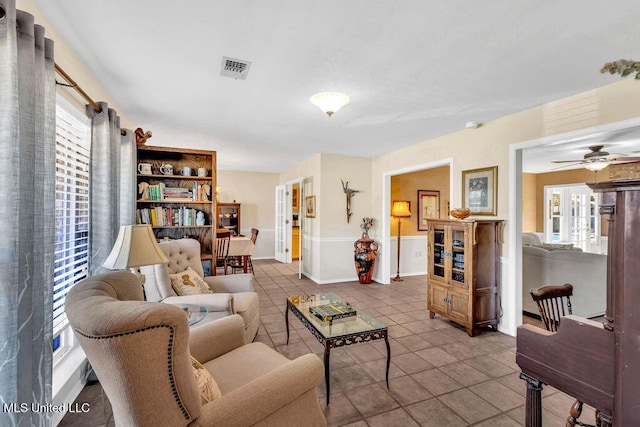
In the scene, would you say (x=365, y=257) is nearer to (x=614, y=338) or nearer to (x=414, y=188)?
(x=414, y=188)

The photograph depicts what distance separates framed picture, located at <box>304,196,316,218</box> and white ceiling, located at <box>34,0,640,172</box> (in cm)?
253

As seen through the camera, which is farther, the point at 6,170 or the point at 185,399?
the point at 6,170

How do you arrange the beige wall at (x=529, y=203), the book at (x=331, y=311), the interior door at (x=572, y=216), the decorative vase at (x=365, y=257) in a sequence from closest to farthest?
the book at (x=331, y=311) → the decorative vase at (x=365, y=257) → the interior door at (x=572, y=216) → the beige wall at (x=529, y=203)

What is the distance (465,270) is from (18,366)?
142 inches

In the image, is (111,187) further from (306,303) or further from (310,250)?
(310,250)

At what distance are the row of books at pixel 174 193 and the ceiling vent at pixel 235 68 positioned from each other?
6.14 ft

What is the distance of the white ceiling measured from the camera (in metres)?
1.64

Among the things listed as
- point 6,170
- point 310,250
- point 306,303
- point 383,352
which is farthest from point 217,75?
point 310,250

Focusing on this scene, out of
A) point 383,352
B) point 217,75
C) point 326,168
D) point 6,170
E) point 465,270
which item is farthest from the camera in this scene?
point 326,168

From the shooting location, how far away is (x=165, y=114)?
3.38 meters

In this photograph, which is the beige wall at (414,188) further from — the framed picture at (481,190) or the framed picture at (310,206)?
the framed picture at (481,190)

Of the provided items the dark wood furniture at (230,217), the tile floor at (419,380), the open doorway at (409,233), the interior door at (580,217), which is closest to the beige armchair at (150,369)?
the tile floor at (419,380)

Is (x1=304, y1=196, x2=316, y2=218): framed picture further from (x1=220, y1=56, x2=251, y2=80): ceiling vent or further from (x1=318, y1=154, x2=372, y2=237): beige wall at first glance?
(x1=220, y1=56, x2=251, y2=80): ceiling vent

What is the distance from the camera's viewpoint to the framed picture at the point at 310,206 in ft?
19.0
